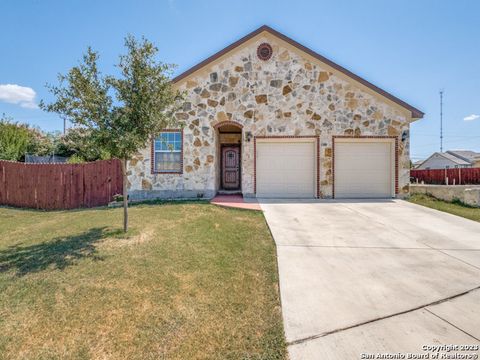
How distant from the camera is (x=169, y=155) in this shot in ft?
39.7

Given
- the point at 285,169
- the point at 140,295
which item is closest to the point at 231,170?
the point at 285,169

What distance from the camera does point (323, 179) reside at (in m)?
12.2

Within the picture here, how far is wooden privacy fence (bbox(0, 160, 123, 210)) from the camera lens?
11.6 m

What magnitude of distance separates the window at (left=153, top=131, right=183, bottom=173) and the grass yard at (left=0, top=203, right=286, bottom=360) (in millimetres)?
5797

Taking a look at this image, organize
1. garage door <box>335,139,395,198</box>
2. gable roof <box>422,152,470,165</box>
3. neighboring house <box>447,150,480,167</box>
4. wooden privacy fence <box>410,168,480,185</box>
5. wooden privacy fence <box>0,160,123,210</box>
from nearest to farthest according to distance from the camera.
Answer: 1. wooden privacy fence <box>0,160,123,210</box>
2. garage door <box>335,139,395,198</box>
3. wooden privacy fence <box>410,168,480,185</box>
4. neighboring house <box>447,150,480,167</box>
5. gable roof <box>422,152,470,165</box>

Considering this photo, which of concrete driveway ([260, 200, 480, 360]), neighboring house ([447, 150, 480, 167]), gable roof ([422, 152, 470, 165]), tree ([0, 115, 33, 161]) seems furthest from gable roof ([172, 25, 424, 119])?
gable roof ([422, 152, 470, 165])

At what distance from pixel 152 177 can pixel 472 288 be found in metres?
10.9

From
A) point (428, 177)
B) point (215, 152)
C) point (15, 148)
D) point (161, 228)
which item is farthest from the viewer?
point (428, 177)

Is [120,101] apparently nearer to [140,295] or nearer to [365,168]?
[140,295]

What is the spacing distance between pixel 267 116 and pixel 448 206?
26.7 ft

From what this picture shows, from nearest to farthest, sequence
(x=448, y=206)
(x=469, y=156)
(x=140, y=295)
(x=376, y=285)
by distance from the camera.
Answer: (x=140, y=295) < (x=376, y=285) < (x=448, y=206) < (x=469, y=156)

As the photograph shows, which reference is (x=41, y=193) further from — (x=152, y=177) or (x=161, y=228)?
(x=161, y=228)

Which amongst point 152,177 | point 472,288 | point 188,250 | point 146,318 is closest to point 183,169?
point 152,177

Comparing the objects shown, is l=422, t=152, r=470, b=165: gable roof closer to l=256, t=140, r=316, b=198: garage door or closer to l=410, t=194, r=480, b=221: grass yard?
l=410, t=194, r=480, b=221: grass yard
